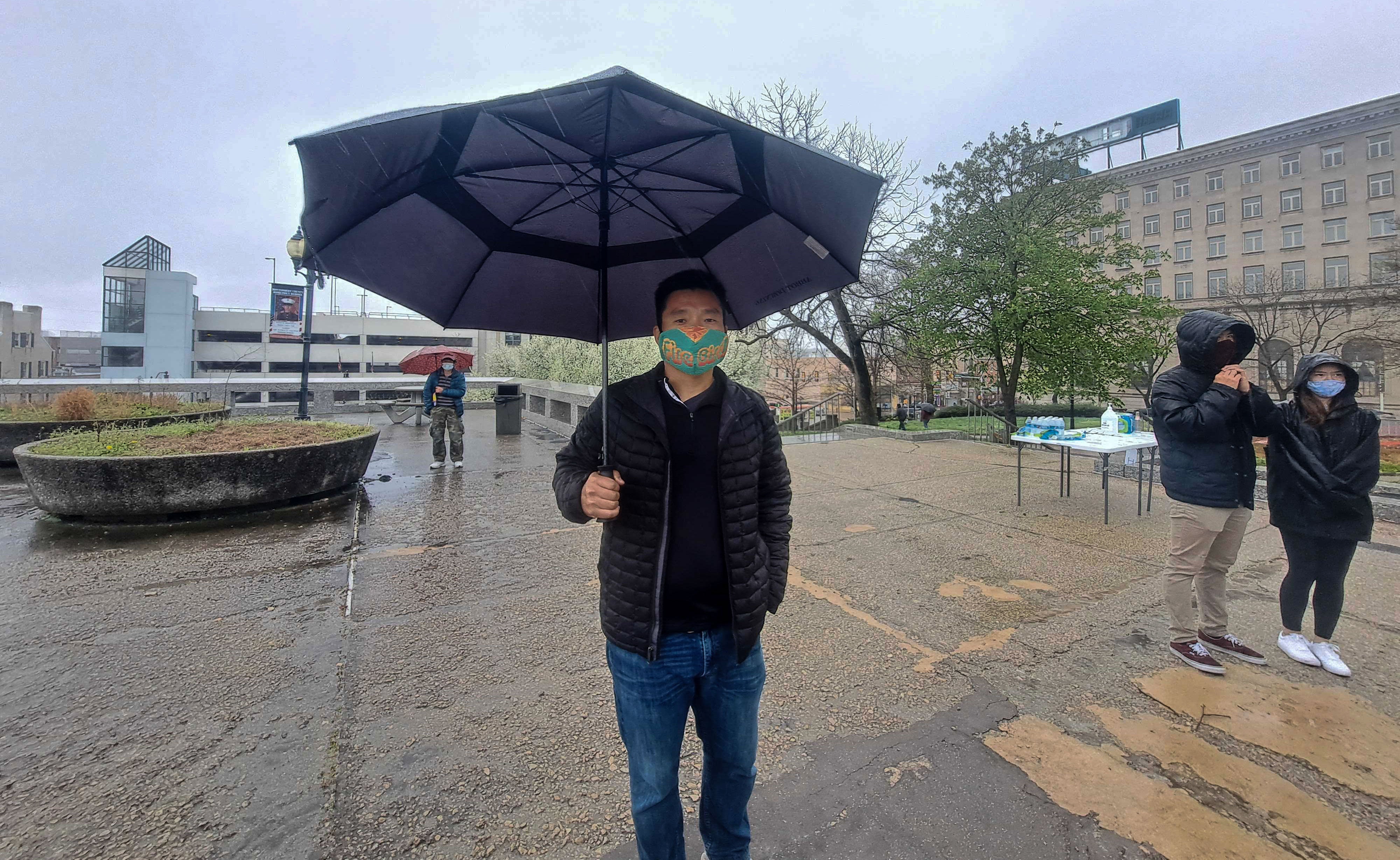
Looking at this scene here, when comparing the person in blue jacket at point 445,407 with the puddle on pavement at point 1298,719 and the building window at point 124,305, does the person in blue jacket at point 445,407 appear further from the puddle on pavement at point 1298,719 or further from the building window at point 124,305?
the building window at point 124,305

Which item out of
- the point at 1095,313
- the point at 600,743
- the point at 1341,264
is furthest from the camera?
the point at 1341,264

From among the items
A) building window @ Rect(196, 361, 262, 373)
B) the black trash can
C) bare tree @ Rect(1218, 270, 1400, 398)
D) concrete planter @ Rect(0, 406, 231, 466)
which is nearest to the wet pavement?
concrete planter @ Rect(0, 406, 231, 466)

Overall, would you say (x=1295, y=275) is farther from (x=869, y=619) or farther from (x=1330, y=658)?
(x=869, y=619)

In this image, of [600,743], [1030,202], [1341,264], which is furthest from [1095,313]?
[1341,264]

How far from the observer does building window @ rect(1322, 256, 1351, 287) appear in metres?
43.6

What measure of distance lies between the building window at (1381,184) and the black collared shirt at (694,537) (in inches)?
2619

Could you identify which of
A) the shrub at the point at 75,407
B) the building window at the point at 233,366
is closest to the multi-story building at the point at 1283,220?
the shrub at the point at 75,407

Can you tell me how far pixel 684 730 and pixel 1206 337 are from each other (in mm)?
3605

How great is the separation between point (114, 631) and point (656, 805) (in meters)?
3.85

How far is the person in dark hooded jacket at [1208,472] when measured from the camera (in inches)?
126

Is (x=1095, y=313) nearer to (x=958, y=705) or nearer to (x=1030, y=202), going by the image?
(x=1030, y=202)

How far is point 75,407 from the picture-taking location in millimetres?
9062

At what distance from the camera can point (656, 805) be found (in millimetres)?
1567

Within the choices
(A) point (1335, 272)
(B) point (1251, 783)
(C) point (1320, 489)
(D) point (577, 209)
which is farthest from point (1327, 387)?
(A) point (1335, 272)
